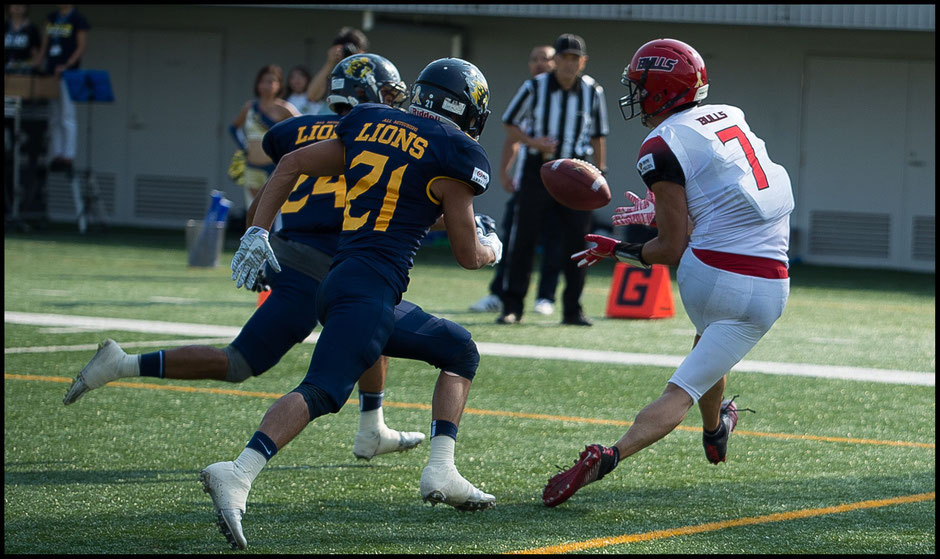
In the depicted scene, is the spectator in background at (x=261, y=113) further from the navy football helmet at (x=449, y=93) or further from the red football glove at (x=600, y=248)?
the navy football helmet at (x=449, y=93)

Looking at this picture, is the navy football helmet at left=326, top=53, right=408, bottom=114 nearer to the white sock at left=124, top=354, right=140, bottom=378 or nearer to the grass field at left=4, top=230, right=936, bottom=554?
the white sock at left=124, top=354, right=140, bottom=378

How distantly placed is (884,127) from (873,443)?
11814 mm

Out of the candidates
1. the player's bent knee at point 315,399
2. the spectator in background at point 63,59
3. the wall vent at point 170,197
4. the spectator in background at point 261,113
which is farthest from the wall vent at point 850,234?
the player's bent knee at point 315,399

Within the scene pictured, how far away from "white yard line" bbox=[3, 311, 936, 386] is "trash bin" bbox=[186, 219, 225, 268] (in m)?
3.96

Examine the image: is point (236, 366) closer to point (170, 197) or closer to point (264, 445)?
point (264, 445)

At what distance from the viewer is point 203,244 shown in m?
13.5

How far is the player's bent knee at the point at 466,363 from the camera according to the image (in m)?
4.65

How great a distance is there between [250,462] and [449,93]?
4.75 feet

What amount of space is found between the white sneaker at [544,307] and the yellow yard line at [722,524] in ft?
19.1

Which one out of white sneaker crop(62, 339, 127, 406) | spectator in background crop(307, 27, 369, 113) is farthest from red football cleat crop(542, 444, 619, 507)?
spectator in background crop(307, 27, 369, 113)

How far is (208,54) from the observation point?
62.3ft

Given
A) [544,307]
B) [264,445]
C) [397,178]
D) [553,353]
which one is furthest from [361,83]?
[544,307]

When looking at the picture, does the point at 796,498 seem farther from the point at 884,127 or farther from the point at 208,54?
the point at 208,54

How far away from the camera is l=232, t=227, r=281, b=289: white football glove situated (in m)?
4.45
